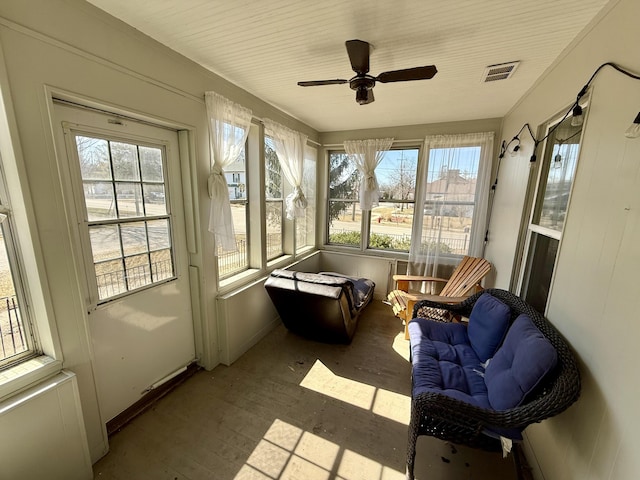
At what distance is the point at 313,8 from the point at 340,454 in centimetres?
255

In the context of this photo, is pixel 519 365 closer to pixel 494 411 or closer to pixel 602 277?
pixel 494 411

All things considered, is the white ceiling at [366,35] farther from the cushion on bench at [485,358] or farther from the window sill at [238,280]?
the window sill at [238,280]

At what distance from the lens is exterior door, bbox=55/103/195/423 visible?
1518 mm

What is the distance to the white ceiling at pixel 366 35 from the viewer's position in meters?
1.32

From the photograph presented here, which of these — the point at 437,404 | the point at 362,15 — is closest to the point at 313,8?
the point at 362,15

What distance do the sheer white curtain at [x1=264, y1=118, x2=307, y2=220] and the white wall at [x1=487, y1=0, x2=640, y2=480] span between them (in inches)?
95.0

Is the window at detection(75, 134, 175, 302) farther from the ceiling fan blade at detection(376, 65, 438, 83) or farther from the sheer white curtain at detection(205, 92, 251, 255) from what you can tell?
the ceiling fan blade at detection(376, 65, 438, 83)

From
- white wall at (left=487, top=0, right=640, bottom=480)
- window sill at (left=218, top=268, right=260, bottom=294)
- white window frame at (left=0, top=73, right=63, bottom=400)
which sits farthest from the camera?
window sill at (left=218, top=268, right=260, bottom=294)

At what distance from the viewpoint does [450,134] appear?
3.30m

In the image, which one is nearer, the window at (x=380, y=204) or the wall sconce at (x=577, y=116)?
the wall sconce at (x=577, y=116)

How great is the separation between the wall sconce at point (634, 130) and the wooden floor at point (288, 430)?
184 cm

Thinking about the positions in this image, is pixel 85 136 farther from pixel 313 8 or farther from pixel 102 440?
pixel 102 440

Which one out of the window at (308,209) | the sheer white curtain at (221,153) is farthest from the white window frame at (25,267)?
the window at (308,209)

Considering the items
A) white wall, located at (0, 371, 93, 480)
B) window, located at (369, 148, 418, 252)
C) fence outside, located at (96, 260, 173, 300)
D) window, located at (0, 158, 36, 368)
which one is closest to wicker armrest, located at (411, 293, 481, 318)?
window, located at (369, 148, 418, 252)
